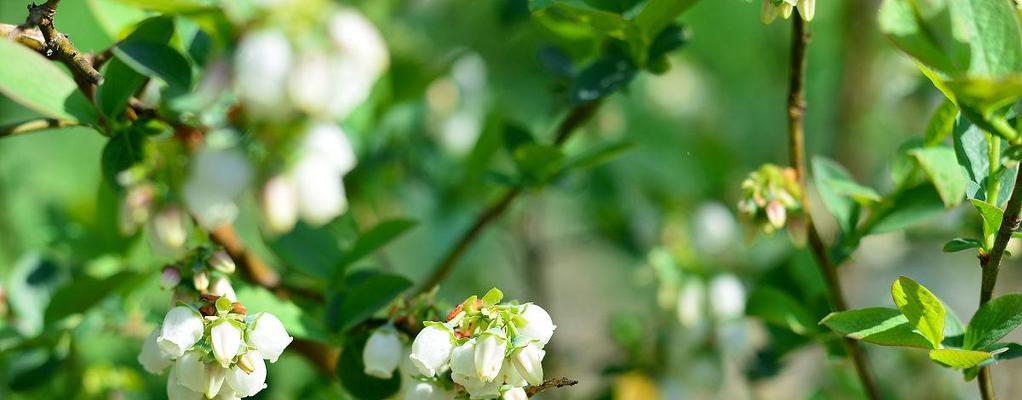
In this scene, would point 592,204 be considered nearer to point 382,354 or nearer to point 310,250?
point 310,250

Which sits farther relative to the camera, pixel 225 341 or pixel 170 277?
pixel 170 277

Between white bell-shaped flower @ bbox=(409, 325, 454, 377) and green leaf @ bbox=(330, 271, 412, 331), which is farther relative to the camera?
green leaf @ bbox=(330, 271, 412, 331)

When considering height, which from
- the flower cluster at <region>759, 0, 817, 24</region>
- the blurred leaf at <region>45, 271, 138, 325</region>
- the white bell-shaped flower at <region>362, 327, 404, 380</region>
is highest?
the flower cluster at <region>759, 0, 817, 24</region>

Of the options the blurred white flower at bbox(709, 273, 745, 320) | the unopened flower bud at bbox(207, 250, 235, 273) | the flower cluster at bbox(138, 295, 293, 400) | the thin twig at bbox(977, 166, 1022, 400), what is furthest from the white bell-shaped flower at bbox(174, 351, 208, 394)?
the blurred white flower at bbox(709, 273, 745, 320)

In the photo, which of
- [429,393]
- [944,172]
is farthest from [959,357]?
[429,393]

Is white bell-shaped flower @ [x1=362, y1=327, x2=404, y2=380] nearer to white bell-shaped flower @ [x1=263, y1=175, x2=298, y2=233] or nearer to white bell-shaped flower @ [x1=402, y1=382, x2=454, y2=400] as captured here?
white bell-shaped flower @ [x1=402, y1=382, x2=454, y2=400]

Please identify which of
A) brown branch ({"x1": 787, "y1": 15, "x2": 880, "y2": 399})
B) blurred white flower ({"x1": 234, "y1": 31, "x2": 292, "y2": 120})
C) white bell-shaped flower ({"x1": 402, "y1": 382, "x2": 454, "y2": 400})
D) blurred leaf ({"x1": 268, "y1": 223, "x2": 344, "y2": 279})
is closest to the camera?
blurred white flower ({"x1": 234, "y1": 31, "x2": 292, "y2": 120})
